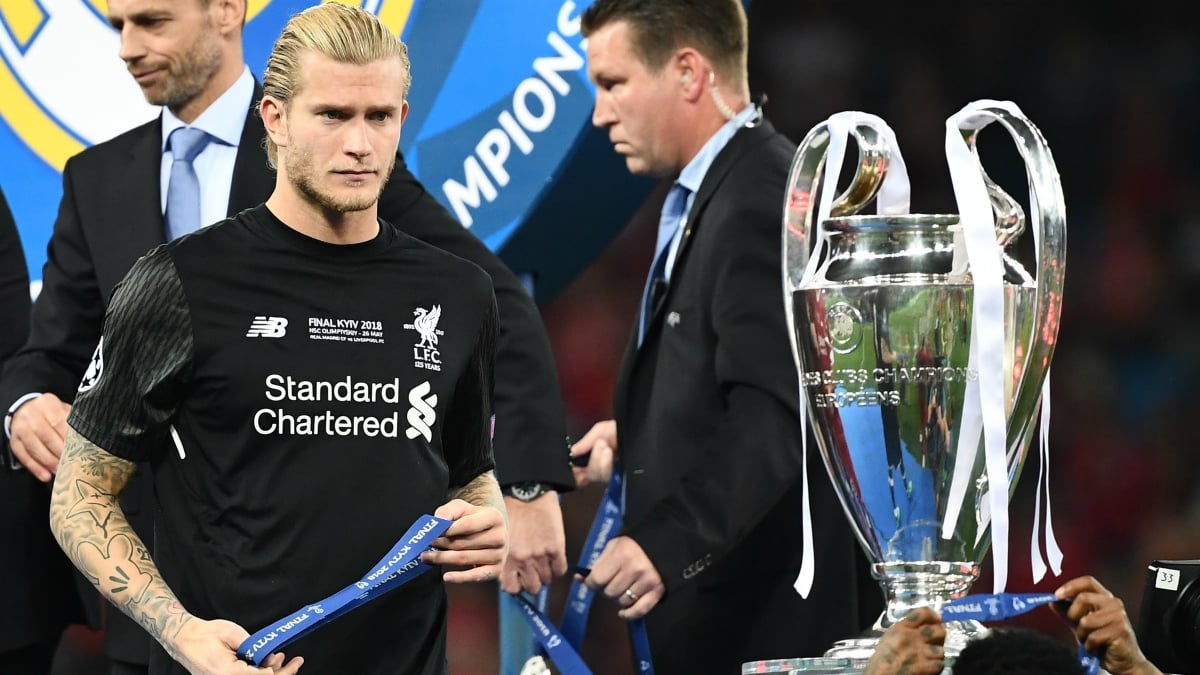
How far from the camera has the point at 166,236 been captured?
261 centimetres

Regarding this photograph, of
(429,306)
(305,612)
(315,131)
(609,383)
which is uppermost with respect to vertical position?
(315,131)

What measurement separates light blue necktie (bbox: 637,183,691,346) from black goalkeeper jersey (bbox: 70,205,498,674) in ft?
2.60

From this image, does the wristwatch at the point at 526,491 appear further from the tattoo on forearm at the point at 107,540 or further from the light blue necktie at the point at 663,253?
the tattoo on forearm at the point at 107,540

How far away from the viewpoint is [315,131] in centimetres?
193

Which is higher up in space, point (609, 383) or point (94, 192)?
point (94, 192)

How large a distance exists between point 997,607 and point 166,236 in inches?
52.3

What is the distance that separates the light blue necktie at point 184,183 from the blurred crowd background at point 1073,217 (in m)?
2.34

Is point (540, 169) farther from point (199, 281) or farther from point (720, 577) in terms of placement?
point (199, 281)

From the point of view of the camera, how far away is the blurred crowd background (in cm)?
491

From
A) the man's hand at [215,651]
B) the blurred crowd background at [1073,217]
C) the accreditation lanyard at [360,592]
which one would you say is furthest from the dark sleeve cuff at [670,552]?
the blurred crowd background at [1073,217]

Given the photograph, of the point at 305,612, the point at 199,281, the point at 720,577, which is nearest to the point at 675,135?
the point at 720,577

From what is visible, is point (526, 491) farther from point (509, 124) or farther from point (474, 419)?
point (509, 124)

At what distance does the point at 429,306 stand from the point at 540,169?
94cm

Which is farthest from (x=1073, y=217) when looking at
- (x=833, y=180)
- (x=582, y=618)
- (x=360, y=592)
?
(x=360, y=592)
